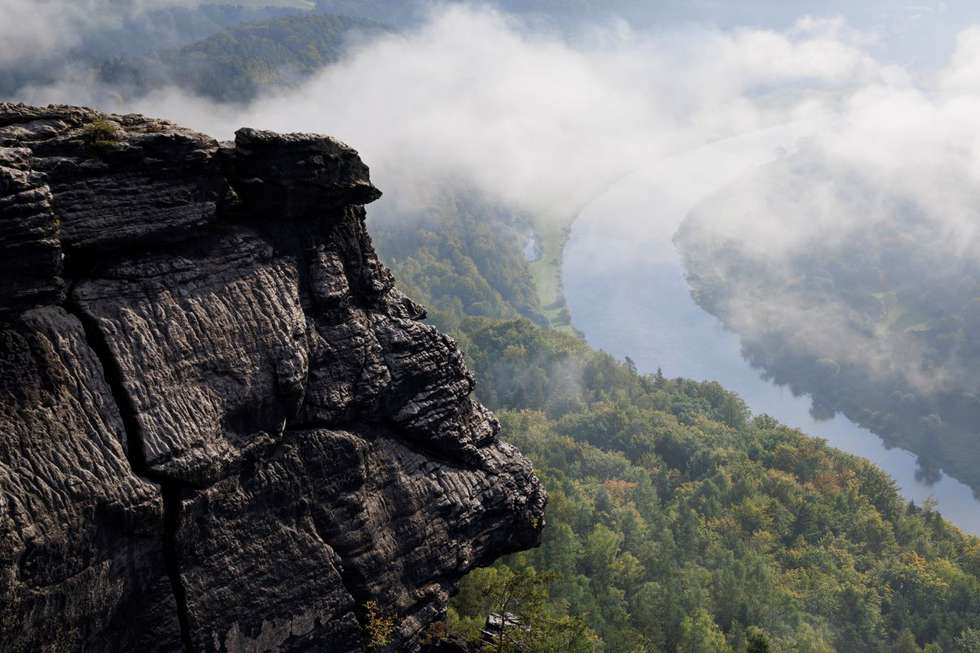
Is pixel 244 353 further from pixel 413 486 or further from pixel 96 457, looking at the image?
pixel 413 486

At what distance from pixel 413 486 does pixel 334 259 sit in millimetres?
9069

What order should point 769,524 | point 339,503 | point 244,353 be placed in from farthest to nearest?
point 769,524, point 339,503, point 244,353

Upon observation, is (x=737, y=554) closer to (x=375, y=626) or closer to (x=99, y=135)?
(x=375, y=626)

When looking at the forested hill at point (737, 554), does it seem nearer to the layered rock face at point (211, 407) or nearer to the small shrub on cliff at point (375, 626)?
the small shrub on cliff at point (375, 626)

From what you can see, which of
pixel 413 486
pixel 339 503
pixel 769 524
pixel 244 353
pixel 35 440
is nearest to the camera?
pixel 35 440

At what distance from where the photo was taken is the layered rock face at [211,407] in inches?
876

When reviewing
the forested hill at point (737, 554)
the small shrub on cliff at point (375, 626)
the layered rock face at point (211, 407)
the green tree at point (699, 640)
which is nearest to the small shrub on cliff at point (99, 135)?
the layered rock face at point (211, 407)

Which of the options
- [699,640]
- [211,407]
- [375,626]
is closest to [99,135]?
[211,407]

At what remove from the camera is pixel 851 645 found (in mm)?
122812

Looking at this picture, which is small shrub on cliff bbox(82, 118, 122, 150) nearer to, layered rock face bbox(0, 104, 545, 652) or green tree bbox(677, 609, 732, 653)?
layered rock face bbox(0, 104, 545, 652)

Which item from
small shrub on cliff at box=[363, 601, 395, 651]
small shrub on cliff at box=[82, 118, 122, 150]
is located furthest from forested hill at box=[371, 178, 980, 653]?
small shrub on cliff at box=[82, 118, 122, 150]

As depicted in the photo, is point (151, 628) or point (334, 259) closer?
Answer: point (151, 628)

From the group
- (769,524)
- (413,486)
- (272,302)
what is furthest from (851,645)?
(272,302)

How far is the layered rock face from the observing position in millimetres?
22250
